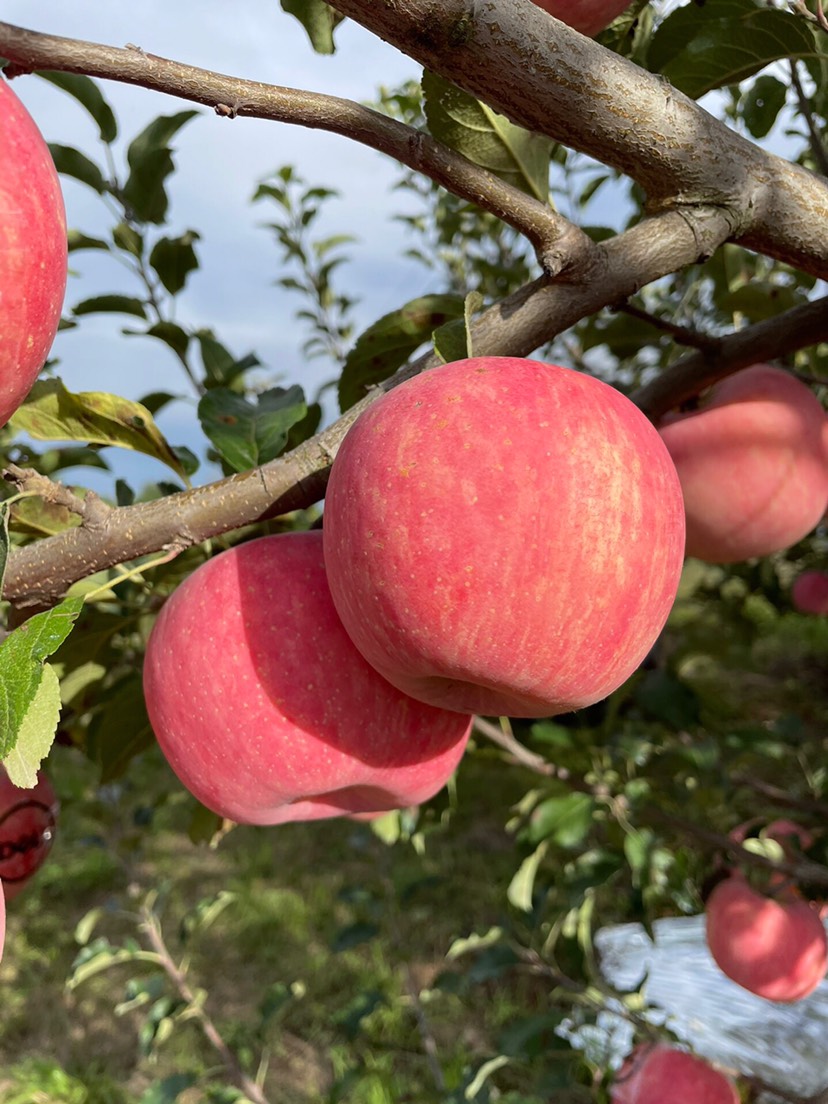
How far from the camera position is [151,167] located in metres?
1.50

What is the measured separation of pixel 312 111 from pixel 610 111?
0.21 m

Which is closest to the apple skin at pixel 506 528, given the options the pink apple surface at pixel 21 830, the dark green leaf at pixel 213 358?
the pink apple surface at pixel 21 830

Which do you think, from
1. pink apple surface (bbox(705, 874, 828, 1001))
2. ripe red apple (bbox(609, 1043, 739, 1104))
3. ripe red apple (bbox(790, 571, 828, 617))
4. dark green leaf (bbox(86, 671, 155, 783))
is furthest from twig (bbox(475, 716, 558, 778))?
ripe red apple (bbox(790, 571, 828, 617))

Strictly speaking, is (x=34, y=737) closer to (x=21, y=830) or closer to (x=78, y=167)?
(x=21, y=830)

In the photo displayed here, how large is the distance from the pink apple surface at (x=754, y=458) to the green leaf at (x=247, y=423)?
1.95 ft

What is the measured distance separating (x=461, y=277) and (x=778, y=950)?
2741mm

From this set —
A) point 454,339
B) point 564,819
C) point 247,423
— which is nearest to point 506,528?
point 454,339

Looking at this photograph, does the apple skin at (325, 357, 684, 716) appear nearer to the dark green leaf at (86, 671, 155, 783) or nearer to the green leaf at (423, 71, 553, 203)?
the green leaf at (423, 71, 553, 203)

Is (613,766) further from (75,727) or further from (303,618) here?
(303,618)

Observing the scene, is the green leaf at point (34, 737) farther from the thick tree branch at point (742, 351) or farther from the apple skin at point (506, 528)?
the thick tree branch at point (742, 351)

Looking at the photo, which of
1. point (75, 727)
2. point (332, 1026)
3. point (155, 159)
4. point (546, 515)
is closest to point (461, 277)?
point (155, 159)

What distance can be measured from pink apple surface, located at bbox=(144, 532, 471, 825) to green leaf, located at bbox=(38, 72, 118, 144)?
1.14 m

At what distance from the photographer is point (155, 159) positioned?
58.6 inches

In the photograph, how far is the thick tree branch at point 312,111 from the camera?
507 mm
